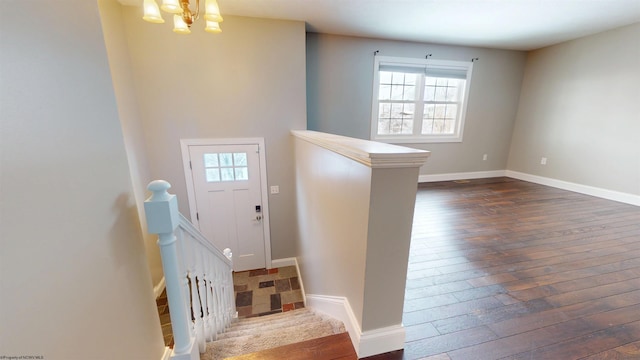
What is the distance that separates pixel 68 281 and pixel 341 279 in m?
1.27

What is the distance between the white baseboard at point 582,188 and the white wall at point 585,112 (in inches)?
2.7

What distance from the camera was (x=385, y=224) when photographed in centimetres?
105

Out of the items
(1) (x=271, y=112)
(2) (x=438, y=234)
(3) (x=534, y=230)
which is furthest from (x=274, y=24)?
(3) (x=534, y=230)

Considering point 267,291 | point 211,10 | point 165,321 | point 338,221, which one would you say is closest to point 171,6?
point 211,10

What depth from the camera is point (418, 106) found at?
4.68 meters

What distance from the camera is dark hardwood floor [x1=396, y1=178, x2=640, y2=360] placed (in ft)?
4.43

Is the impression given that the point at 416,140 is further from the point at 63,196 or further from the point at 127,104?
the point at 63,196

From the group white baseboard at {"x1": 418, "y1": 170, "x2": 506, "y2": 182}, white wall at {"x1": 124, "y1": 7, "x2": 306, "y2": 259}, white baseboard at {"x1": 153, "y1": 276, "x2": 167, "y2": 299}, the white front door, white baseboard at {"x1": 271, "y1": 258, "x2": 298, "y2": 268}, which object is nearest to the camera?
white wall at {"x1": 124, "y1": 7, "x2": 306, "y2": 259}

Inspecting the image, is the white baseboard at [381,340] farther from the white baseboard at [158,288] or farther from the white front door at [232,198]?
the white baseboard at [158,288]

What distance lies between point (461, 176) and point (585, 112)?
215 cm

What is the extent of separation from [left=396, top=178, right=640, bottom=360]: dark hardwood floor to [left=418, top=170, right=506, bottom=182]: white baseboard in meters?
1.56

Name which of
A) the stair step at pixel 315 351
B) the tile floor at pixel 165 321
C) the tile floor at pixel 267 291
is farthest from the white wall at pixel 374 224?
the tile floor at pixel 165 321

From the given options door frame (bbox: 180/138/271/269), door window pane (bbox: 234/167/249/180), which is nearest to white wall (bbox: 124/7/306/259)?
door frame (bbox: 180/138/271/269)

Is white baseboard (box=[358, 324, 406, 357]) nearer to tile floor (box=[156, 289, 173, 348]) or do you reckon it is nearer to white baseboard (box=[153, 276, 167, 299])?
tile floor (box=[156, 289, 173, 348])
